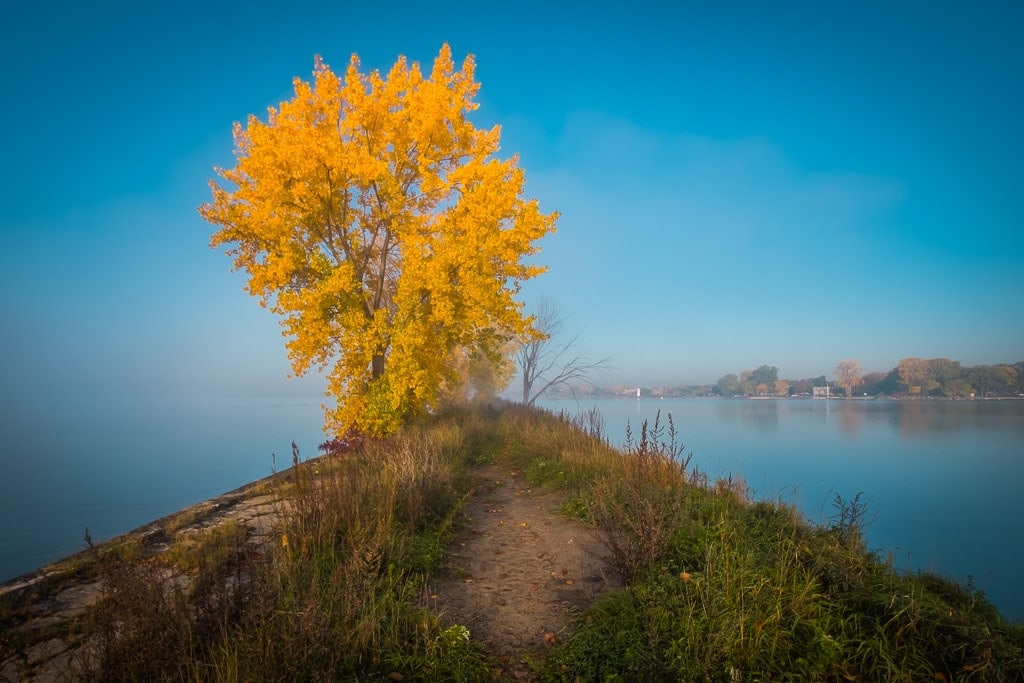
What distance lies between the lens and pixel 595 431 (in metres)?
11.7

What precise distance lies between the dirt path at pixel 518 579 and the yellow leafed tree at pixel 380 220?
18.2 ft

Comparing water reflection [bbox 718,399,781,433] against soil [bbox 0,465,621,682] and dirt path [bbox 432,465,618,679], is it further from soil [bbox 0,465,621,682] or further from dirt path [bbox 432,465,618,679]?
soil [bbox 0,465,621,682]

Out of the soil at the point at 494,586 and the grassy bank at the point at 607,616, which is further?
the soil at the point at 494,586

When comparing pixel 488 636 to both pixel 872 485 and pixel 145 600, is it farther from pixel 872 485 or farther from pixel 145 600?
pixel 872 485

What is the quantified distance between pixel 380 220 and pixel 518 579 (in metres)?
11.2

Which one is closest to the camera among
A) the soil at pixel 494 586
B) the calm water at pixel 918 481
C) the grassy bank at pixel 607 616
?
the grassy bank at pixel 607 616

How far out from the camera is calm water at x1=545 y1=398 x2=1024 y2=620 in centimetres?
1084

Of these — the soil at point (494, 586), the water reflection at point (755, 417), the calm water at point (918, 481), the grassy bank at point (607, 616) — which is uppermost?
the grassy bank at point (607, 616)

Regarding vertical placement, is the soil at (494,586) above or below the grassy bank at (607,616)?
below

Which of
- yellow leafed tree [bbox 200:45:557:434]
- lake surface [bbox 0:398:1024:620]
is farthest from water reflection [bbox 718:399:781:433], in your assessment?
yellow leafed tree [bbox 200:45:557:434]

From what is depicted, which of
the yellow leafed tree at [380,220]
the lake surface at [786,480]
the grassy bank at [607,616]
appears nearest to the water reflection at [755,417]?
the lake surface at [786,480]

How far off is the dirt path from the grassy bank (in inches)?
10.8

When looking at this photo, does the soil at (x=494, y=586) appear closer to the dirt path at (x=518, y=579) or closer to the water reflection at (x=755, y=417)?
the dirt path at (x=518, y=579)

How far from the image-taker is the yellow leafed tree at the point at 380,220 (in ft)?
37.3
